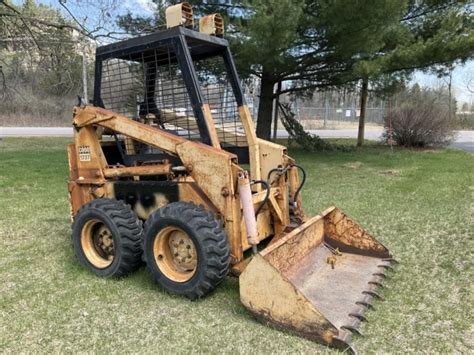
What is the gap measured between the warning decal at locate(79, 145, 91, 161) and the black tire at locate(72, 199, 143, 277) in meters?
0.56

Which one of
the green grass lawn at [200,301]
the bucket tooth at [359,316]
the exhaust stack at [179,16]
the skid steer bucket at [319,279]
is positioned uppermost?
the exhaust stack at [179,16]

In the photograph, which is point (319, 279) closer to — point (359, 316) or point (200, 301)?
point (359, 316)

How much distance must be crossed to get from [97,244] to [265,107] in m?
9.68

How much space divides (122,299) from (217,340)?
100 cm

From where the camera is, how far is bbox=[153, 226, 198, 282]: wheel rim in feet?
11.8

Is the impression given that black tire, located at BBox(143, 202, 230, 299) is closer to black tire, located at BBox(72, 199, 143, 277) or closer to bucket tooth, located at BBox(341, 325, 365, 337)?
black tire, located at BBox(72, 199, 143, 277)

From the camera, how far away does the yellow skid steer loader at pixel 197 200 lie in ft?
10.9

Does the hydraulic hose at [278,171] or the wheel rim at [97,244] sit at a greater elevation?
the hydraulic hose at [278,171]

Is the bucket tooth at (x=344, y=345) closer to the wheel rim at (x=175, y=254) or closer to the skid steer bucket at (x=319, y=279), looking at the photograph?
the skid steer bucket at (x=319, y=279)

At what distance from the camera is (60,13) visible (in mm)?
10938

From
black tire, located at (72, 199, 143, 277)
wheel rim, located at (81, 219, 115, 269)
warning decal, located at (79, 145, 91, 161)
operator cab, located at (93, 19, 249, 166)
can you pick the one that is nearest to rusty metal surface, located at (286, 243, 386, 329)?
operator cab, located at (93, 19, 249, 166)

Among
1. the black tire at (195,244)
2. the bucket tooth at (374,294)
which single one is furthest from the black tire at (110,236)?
the bucket tooth at (374,294)

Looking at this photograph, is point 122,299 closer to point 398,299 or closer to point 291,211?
point 291,211

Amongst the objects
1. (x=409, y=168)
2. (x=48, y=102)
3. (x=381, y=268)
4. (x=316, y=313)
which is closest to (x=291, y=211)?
(x=381, y=268)
